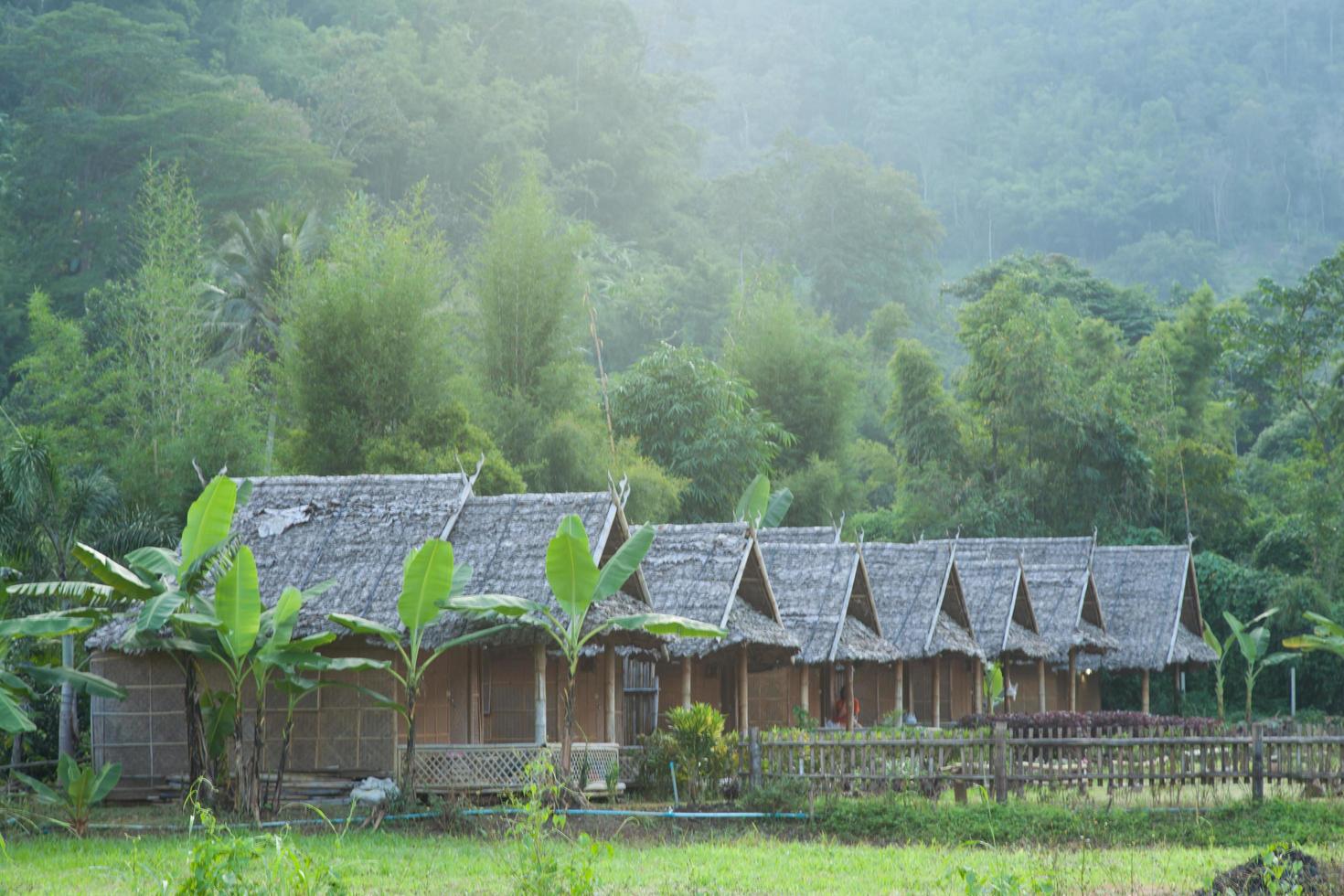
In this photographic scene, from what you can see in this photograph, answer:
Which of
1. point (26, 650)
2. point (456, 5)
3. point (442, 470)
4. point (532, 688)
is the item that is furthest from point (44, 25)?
point (532, 688)

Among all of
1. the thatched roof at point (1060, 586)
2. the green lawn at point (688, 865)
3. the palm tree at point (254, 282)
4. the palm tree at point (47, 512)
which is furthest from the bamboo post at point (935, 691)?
the palm tree at point (254, 282)

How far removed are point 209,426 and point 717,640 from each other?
1030 centimetres

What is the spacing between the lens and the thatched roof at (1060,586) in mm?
29953

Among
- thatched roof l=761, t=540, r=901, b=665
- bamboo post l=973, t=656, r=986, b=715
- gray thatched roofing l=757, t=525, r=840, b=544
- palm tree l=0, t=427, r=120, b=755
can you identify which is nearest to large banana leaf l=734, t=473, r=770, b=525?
gray thatched roofing l=757, t=525, r=840, b=544

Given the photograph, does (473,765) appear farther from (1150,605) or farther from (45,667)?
(1150,605)

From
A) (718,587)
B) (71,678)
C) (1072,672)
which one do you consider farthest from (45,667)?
(1072,672)

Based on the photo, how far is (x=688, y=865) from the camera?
1248 cm

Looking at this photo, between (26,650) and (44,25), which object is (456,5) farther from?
(26,650)

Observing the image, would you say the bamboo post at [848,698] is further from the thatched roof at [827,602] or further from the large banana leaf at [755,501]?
the large banana leaf at [755,501]

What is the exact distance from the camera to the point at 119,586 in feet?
50.1

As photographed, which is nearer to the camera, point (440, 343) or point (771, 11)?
point (440, 343)

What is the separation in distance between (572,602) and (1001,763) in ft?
14.9

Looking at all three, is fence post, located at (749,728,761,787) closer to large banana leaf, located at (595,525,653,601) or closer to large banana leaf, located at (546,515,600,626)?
large banana leaf, located at (595,525,653,601)

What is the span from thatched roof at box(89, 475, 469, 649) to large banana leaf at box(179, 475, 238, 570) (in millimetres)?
2178
